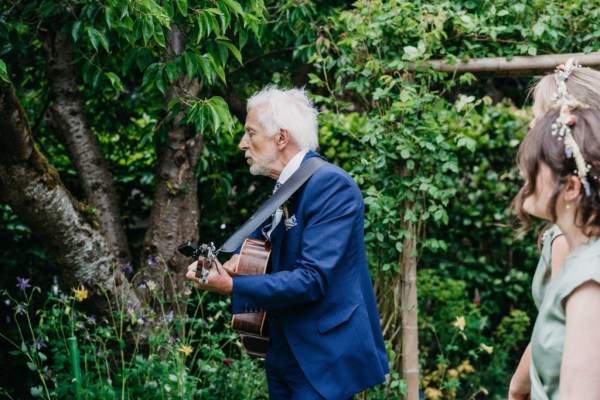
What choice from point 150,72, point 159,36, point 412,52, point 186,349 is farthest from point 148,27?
point 412,52

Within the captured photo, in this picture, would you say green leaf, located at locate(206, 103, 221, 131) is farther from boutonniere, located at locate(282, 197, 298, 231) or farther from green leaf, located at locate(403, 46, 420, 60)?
green leaf, located at locate(403, 46, 420, 60)

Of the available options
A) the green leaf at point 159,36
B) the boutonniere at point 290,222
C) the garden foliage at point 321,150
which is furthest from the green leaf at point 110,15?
the boutonniere at point 290,222

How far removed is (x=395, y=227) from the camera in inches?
175

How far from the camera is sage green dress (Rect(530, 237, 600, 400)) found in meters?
1.70

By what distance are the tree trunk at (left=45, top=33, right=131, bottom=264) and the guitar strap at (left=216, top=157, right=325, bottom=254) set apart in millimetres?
1867

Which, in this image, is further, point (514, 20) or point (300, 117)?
point (514, 20)

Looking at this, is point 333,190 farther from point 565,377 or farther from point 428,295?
point 428,295

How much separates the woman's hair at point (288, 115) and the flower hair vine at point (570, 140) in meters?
1.47

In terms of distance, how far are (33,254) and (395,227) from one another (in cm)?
242

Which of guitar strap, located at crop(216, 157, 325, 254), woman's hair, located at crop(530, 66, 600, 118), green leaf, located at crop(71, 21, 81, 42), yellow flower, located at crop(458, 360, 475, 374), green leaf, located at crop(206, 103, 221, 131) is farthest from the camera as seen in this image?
yellow flower, located at crop(458, 360, 475, 374)

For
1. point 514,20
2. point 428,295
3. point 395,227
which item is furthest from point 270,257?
point 428,295

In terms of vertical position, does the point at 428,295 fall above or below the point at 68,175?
below

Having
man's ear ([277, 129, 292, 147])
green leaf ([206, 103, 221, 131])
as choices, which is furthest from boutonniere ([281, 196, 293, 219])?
green leaf ([206, 103, 221, 131])

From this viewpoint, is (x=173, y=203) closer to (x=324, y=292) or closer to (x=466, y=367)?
(x=324, y=292)
